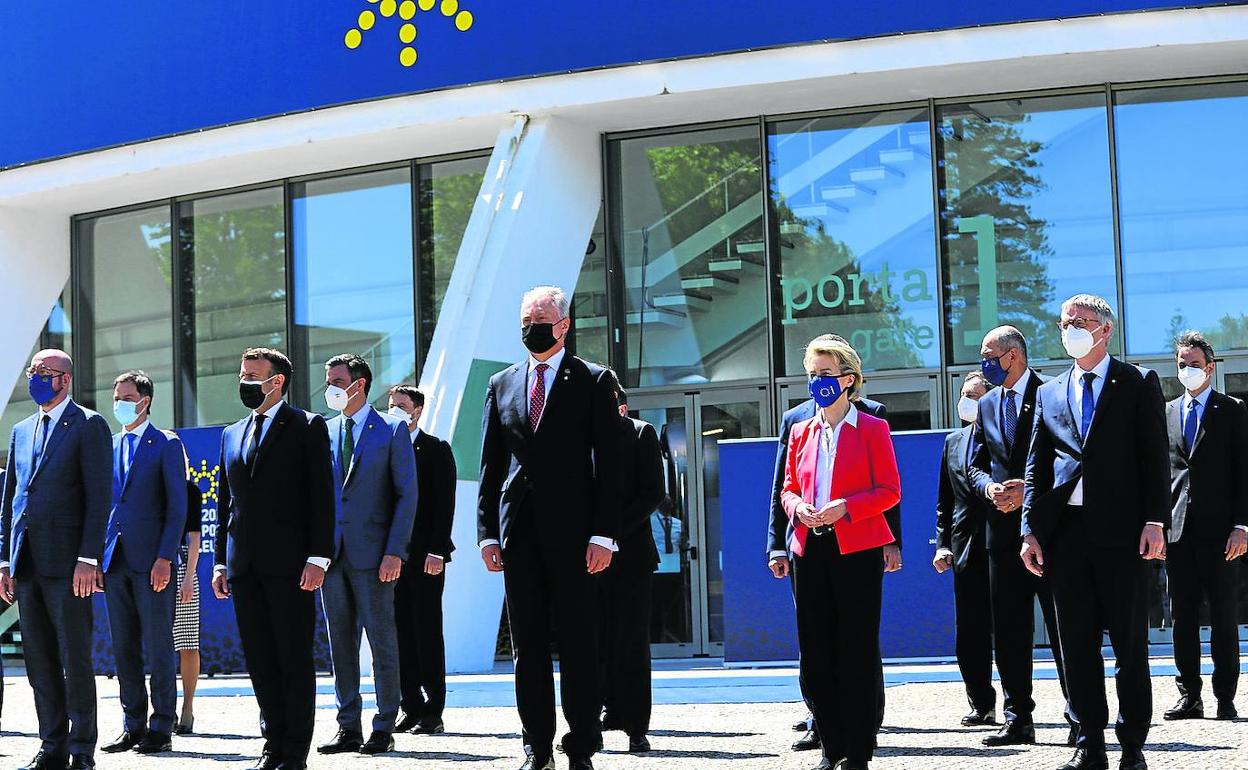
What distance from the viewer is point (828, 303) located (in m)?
15.0

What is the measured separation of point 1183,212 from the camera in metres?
14.4

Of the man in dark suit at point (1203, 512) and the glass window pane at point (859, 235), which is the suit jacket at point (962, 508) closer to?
the man in dark suit at point (1203, 512)

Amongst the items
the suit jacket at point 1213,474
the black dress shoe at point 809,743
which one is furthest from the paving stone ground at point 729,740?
the suit jacket at point 1213,474

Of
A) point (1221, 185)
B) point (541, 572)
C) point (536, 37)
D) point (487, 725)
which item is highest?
point (536, 37)

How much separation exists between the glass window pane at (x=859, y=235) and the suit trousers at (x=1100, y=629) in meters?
8.09

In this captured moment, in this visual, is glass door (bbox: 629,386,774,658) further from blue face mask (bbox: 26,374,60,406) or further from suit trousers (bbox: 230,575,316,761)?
suit trousers (bbox: 230,575,316,761)

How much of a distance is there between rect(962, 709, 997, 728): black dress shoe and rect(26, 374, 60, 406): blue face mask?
16.8 ft

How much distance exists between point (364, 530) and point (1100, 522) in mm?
4231

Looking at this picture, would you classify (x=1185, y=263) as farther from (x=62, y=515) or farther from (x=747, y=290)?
(x=62, y=515)

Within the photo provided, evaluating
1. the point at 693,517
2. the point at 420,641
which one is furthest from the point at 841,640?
the point at 693,517

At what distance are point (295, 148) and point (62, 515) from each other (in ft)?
27.5

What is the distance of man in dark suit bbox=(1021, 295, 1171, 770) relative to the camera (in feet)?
21.4

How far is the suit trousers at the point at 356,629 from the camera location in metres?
8.76

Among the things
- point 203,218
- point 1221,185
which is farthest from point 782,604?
point 203,218
